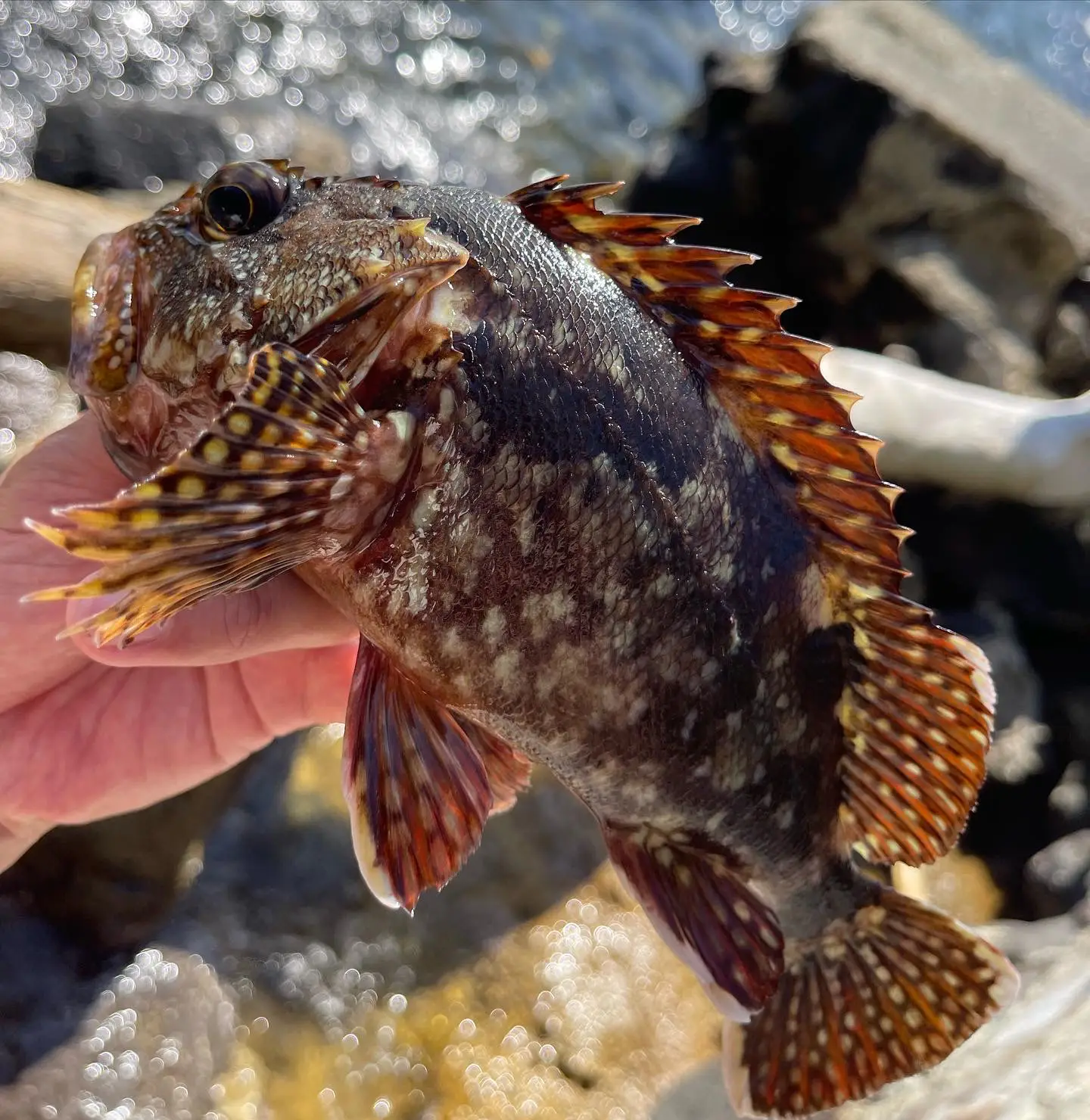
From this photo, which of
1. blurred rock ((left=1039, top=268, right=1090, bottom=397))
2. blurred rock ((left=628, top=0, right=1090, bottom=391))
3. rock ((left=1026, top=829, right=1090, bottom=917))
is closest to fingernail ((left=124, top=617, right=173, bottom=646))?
rock ((left=1026, top=829, right=1090, bottom=917))

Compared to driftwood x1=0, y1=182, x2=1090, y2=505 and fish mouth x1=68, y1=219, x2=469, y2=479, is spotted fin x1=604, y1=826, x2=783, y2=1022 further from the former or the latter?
driftwood x1=0, y1=182, x2=1090, y2=505

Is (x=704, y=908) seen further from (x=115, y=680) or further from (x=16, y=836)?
(x=16, y=836)

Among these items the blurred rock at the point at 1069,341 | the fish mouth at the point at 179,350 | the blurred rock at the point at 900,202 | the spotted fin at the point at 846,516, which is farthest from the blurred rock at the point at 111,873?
the blurred rock at the point at 1069,341

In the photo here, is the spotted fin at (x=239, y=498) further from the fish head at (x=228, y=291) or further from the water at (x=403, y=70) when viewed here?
the water at (x=403, y=70)

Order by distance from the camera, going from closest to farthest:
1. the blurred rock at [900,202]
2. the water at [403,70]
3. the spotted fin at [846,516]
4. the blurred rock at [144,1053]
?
the spotted fin at [846,516]
the blurred rock at [144,1053]
the blurred rock at [900,202]
the water at [403,70]

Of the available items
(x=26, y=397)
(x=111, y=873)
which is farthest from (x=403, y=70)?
(x=111, y=873)
